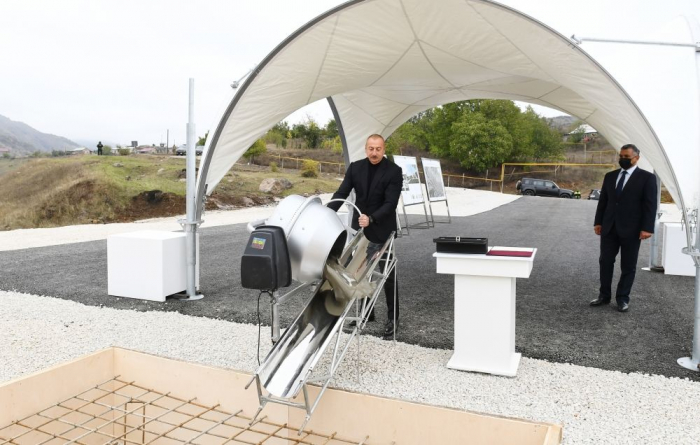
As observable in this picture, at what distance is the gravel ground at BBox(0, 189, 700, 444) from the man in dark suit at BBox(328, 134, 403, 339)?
0.87 meters

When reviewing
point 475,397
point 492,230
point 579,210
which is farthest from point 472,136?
point 475,397

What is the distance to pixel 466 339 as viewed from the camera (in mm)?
4223

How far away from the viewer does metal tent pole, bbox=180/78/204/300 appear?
614cm

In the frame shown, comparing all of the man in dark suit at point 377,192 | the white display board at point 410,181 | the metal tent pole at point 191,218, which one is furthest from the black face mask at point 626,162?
the white display board at point 410,181

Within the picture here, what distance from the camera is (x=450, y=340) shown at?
4.92 metres

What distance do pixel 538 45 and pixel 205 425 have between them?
162 inches

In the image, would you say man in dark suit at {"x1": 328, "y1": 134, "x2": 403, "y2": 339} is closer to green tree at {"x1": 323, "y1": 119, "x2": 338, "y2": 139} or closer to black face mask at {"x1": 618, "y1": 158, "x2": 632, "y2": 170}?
black face mask at {"x1": 618, "y1": 158, "x2": 632, "y2": 170}

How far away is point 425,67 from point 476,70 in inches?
26.0

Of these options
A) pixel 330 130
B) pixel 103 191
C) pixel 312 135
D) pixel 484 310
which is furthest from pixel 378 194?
pixel 330 130

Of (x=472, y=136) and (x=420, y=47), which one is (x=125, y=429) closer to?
(x=420, y=47)

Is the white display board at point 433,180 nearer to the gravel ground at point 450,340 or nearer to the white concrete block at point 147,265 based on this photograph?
the gravel ground at point 450,340

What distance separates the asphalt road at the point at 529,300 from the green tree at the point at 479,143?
3546 centimetres

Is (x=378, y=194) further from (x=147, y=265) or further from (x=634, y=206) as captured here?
(x=147, y=265)

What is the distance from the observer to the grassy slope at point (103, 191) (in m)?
19.8
